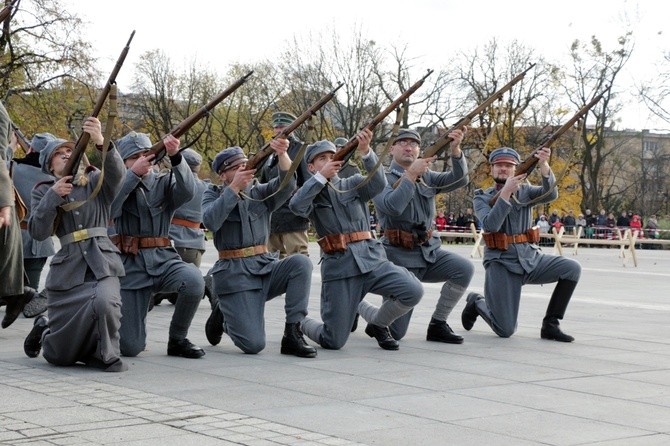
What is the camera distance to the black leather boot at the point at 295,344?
8.77m

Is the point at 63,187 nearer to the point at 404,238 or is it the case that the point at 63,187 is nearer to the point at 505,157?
the point at 404,238

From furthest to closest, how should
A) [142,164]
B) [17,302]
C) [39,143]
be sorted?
[39,143] → [17,302] → [142,164]

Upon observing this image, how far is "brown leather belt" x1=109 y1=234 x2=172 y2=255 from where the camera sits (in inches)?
348

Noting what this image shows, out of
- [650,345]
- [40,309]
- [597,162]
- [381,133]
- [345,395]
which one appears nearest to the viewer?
[345,395]

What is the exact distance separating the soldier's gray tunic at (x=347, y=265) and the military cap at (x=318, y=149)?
32cm

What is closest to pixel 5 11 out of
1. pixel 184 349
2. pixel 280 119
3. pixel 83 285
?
pixel 83 285

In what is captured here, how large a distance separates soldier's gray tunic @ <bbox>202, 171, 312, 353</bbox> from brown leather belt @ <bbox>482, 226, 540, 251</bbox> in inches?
83.1

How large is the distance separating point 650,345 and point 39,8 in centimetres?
2933

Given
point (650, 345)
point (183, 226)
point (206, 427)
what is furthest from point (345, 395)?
point (183, 226)

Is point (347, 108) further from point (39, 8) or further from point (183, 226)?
point (183, 226)

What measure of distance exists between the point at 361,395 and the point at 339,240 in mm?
2467

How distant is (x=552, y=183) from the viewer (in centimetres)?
1034

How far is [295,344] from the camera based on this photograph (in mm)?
8828

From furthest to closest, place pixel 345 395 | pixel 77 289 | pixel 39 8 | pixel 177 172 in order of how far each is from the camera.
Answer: pixel 39 8 < pixel 177 172 < pixel 77 289 < pixel 345 395
